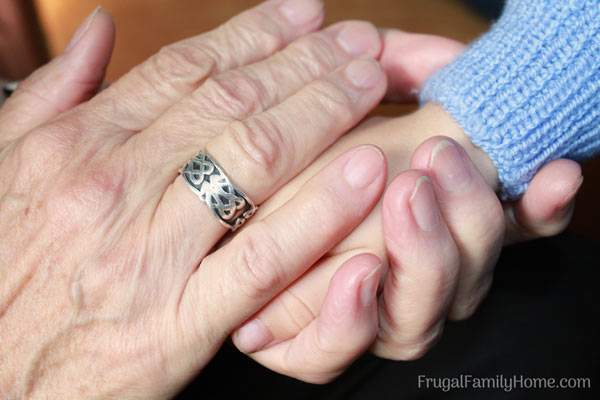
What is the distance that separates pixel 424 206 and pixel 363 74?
22 centimetres

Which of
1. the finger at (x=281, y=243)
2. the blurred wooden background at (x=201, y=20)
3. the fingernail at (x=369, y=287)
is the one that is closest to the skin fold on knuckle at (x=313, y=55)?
the finger at (x=281, y=243)

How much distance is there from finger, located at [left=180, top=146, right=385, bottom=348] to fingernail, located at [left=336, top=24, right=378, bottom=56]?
265 millimetres

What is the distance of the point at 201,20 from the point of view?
4.53ft

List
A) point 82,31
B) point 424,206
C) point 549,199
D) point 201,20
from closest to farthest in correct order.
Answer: point 424,206 < point 549,199 < point 82,31 < point 201,20

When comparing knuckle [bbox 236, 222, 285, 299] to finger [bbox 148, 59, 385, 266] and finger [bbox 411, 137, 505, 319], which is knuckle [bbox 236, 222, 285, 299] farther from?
finger [bbox 411, 137, 505, 319]

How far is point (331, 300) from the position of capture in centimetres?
66

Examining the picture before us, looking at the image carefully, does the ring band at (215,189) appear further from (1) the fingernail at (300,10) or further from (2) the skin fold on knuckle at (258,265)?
(1) the fingernail at (300,10)

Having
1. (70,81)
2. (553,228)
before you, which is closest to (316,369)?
(553,228)

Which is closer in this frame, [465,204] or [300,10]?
[465,204]

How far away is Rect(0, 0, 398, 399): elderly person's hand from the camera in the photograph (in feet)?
2.23

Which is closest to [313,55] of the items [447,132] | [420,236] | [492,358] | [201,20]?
[447,132]

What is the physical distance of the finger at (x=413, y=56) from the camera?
916mm

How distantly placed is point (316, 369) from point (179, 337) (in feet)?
0.50

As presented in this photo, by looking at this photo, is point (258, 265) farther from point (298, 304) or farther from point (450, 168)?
point (450, 168)
